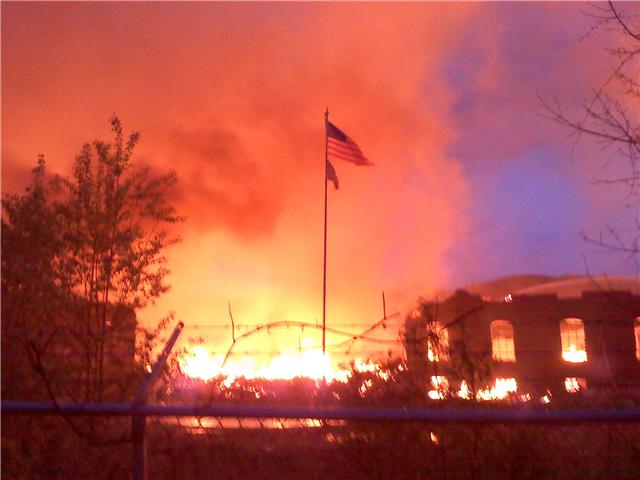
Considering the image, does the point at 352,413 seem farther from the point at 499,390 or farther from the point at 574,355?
the point at 574,355

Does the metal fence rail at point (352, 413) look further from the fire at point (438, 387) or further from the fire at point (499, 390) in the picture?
the fire at point (499, 390)

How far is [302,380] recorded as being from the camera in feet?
23.5

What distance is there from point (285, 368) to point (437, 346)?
139 centimetres

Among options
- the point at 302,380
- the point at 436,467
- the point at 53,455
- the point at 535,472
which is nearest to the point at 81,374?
the point at 53,455

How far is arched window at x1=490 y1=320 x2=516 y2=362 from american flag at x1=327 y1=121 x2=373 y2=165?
1231cm

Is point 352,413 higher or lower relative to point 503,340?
lower

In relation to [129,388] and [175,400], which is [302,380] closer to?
[175,400]

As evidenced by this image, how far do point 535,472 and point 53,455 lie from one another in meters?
3.68

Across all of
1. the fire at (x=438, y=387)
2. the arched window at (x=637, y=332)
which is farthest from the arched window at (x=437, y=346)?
the arched window at (x=637, y=332)

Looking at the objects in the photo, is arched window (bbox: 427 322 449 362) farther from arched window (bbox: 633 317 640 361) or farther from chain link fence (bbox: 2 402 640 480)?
arched window (bbox: 633 317 640 361)

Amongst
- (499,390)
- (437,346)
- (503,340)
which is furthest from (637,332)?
(437,346)

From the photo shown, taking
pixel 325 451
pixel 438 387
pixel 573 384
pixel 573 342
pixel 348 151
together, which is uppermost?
pixel 348 151

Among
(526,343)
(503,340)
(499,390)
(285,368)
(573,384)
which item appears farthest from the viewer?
(526,343)

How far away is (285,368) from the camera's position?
6.74 meters
